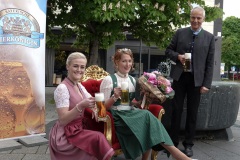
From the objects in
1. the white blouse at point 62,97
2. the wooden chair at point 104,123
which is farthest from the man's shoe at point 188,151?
the white blouse at point 62,97

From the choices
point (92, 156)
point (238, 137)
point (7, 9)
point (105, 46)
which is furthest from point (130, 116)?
point (105, 46)

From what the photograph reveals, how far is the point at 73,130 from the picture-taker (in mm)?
2932

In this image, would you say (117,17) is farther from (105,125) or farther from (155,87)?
(105,125)

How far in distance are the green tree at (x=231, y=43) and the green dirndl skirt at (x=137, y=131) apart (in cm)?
4727

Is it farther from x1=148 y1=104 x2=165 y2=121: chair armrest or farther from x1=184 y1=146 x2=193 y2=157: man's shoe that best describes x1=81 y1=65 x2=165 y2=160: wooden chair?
x1=184 y1=146 x2=193 y2=157: man's shoe

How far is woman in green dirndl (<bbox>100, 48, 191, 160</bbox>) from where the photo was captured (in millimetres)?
3121

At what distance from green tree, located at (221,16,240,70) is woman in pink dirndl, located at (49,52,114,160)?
47773 mm

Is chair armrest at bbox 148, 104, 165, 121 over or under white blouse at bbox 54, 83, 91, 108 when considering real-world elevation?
under

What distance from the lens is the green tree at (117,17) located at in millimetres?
8516

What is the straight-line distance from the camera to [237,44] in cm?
5072

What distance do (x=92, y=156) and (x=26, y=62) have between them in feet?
8.57

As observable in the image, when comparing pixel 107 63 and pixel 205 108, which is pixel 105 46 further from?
pixel 107 63

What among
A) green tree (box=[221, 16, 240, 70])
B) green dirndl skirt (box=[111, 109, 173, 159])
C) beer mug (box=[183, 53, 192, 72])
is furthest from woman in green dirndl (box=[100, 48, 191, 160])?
green tree (box=[221, 16, 240, 70])

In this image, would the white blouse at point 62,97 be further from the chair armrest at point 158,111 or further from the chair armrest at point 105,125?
the chair armrest at point 158,111
